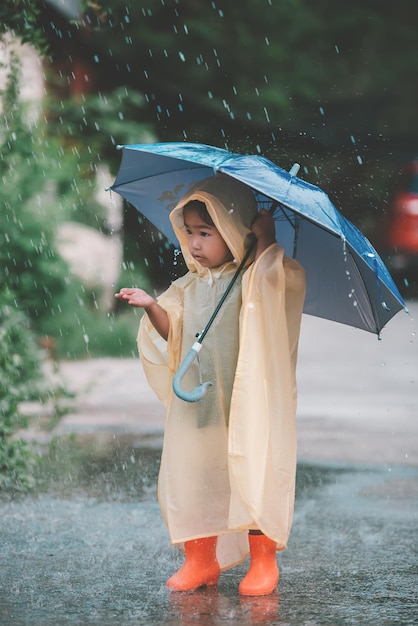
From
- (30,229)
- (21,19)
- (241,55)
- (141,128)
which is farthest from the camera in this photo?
(241,55)

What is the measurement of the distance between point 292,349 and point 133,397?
4997 millimetres

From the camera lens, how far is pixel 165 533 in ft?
17.3

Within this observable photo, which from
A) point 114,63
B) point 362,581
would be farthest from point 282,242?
point 114,63

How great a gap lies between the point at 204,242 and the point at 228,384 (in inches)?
22.7

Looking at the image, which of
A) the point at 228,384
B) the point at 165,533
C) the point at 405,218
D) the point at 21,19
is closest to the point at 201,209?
the point at 228,384

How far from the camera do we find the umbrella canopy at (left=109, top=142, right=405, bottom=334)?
397 cm

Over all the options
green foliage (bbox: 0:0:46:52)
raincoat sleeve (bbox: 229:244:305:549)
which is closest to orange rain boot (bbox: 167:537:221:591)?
raincoat sleeve (bbox: 229:244:305:549)

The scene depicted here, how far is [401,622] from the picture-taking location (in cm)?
392

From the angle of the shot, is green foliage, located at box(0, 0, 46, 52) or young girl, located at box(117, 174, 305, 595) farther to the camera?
green foliage, located at box(0, 0, 46, 52)

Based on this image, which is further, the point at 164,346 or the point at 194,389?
the point at 164,346

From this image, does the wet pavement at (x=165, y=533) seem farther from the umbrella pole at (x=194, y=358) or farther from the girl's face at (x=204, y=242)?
the girl's face at (x=204, y=242)

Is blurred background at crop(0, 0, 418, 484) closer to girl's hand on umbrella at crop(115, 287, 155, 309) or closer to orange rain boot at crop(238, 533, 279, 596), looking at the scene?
orange rain boot at crop(238, 533, 279, 596)

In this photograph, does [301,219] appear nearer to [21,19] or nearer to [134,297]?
[134,297]

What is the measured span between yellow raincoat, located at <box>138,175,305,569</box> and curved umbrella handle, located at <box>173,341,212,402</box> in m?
0.13
